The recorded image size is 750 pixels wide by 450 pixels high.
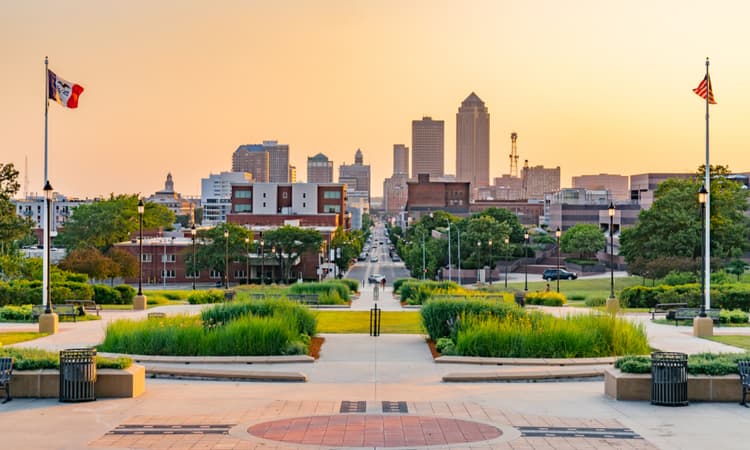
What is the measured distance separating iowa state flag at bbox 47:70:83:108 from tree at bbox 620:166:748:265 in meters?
54.0

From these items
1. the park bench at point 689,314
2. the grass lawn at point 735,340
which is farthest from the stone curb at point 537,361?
the park bench at point 689,314

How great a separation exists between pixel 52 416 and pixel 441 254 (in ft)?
359

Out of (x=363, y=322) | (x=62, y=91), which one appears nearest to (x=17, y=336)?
(x=62, y=91)

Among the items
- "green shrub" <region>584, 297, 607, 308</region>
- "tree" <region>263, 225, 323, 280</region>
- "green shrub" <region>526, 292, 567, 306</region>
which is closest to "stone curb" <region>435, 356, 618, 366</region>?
"green shrub" <region>584, 297, 607, 308</region>

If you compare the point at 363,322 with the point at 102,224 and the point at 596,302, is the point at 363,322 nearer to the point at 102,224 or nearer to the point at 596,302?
the point at 596,302

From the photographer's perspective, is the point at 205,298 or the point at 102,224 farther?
the point at 102,224

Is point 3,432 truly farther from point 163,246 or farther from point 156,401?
point 163,246

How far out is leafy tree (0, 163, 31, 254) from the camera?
206ft

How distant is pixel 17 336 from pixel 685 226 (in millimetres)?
61018

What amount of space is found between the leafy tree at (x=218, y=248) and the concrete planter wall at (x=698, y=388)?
94.2m

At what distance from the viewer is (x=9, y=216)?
63500mm

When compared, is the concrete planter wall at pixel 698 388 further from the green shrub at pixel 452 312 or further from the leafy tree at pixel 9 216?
the leafy tree at pixel 9 216

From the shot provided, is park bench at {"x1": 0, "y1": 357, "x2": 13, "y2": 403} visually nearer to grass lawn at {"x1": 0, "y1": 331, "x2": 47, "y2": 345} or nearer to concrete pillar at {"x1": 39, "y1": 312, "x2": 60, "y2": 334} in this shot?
grass lawn at {"x1": 0, "y1": 331, "x2": 47, "y2": 345}

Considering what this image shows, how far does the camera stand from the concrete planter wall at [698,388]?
19875 mm
